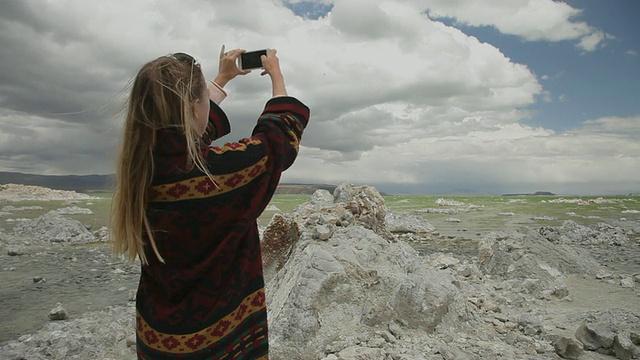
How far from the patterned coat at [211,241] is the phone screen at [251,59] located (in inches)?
12.0

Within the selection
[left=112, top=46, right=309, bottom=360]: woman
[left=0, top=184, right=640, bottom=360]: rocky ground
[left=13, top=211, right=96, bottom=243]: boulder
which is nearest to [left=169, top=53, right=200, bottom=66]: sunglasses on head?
[left=112, top=46, right=309, bottom=360]: woman

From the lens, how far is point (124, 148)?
57.2 inches

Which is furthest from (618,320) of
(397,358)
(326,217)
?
(326,217)

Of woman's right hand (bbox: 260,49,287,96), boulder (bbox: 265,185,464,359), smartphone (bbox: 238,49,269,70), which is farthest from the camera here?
boulder (bbox: 265,185,464,359)

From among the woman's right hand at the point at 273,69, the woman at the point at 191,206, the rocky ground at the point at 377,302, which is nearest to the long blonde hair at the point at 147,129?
the woman at the point at 191,206

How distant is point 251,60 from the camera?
6.25 ft

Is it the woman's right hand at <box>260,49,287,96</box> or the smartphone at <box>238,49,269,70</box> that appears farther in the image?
the smartphone at <box>238,49,269,70</box>

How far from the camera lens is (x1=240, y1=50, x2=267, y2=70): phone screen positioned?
1885 millimetres

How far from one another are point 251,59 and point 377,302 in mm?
3757

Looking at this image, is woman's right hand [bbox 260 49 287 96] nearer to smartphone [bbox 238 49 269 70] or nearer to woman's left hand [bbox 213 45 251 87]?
smartphone [bbox 238 49 269 70]

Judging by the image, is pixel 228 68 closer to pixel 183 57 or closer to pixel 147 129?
pixel 183 57

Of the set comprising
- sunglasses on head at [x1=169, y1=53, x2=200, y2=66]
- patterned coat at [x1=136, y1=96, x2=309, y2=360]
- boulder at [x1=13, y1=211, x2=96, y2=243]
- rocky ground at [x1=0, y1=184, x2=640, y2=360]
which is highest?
sunglasses on head at [x1=169, y1=53, x2=200, y2=66]

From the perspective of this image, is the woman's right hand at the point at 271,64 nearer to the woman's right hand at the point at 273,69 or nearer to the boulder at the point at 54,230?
the woman's right hand at the point at 273,69

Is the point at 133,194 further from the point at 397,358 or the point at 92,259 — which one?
the point at 92,259
